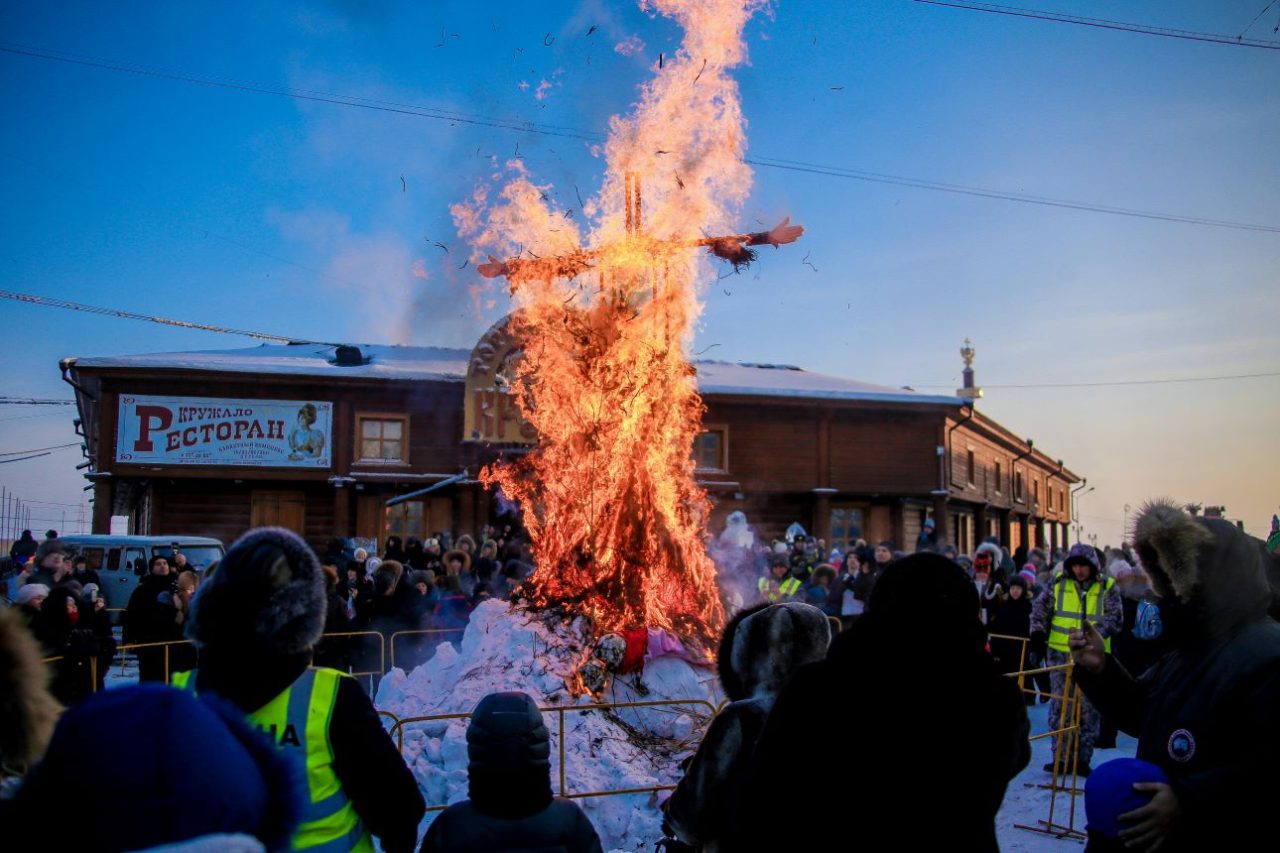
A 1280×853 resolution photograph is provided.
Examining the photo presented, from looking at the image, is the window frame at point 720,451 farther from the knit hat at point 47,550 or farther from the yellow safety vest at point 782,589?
the knit hat at point 47,550

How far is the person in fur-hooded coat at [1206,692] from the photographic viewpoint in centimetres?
268

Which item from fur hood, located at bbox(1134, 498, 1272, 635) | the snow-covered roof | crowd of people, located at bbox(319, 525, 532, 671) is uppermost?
the snow-covered roof

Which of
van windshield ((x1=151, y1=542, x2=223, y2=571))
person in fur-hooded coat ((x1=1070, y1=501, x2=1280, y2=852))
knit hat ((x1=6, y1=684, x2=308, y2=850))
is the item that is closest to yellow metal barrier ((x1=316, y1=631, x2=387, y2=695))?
van windshield ((x1=151, y1=542, x2=223, y2=571))

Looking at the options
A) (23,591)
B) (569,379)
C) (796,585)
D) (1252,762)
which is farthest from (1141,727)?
(796,585)

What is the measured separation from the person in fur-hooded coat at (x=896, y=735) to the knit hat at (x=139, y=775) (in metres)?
1.42

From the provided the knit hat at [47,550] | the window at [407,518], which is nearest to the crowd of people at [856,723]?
the knit hat at [47,550]

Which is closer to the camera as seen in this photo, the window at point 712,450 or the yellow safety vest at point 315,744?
the yellow safety vest at point 315,744

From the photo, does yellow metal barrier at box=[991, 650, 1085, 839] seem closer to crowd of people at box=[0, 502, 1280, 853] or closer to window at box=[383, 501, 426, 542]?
crowd of people at box=[0, 502, 1280, 853]

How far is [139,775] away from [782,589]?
13.2 m

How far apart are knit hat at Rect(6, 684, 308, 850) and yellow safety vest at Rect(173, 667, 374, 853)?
1.24 m

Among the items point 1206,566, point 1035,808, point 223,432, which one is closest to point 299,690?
point 1206,566

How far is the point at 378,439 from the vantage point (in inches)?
1054

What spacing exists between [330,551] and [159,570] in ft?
26.8

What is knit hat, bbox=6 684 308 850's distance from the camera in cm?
145
